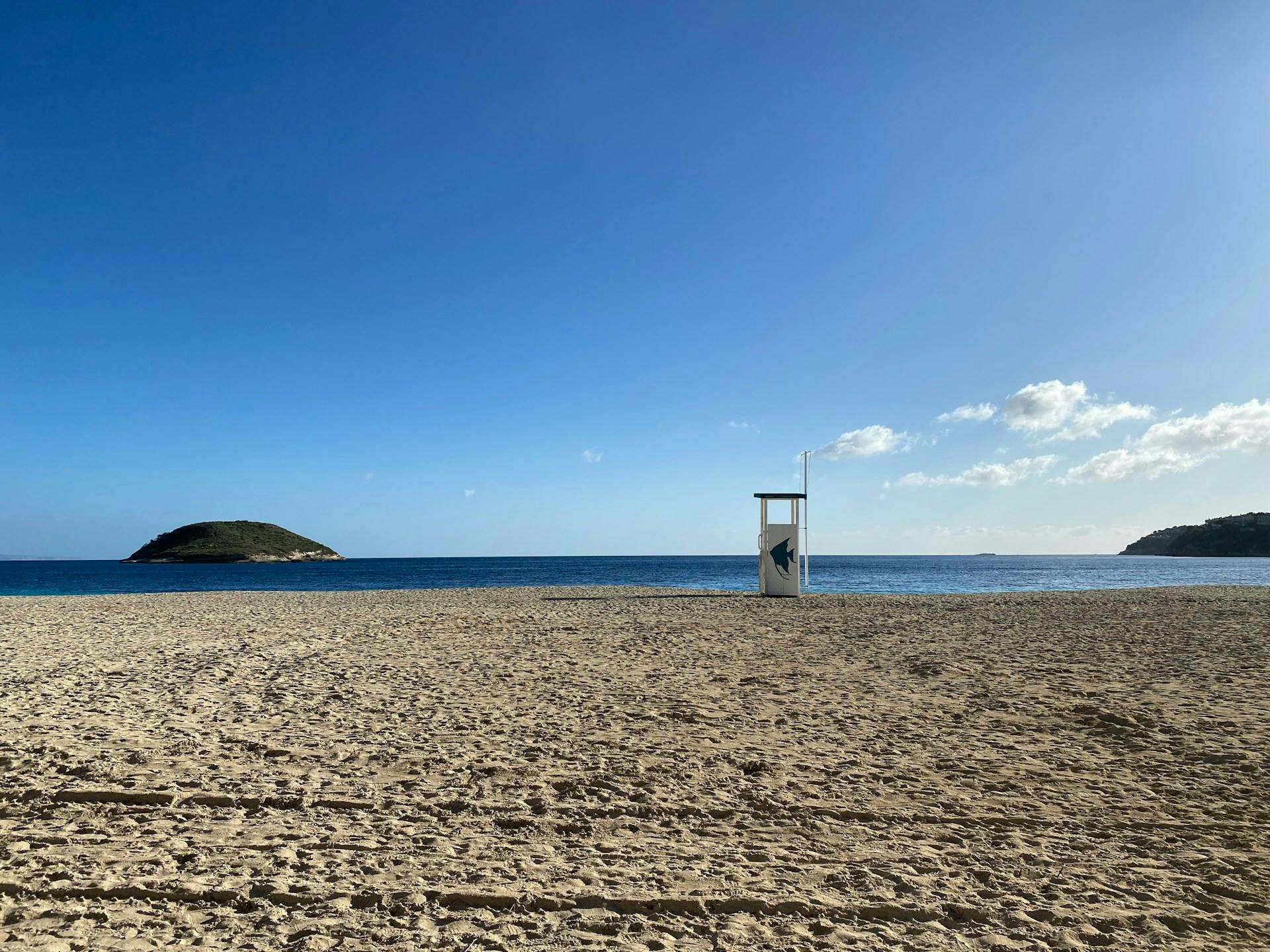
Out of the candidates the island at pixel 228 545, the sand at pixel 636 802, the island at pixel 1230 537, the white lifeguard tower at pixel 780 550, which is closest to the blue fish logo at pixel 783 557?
the white lifeguard tower at pixel 780 550

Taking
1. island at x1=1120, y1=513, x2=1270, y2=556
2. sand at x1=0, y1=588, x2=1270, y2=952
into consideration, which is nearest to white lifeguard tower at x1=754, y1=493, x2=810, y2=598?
sand at x1=0, y1=588, x2=1270, y2=952

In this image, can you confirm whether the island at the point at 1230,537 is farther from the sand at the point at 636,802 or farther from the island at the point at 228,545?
the island at the point at 228,545

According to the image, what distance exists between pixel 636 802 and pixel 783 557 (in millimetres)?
18043

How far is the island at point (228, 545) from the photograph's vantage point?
108m

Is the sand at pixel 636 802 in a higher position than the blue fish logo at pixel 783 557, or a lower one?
lower

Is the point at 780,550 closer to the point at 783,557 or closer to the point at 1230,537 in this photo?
the point at 783,557

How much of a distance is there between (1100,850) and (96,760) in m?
6.91

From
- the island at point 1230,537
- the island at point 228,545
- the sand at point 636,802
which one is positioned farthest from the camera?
the island at point 1230,537

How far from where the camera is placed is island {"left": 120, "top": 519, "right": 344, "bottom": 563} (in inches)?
4254

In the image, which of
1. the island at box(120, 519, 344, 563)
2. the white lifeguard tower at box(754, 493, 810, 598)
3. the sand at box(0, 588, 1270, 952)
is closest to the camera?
the sand at box(0, 588, 1270, 952)

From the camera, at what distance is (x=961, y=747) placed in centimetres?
589

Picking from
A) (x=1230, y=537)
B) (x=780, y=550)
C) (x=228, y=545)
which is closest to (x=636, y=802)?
(x=780, y=550)

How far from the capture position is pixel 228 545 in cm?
11112

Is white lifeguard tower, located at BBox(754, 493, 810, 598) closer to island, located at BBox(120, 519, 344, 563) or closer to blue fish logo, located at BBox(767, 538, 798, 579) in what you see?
blue fish logo, located at BBox(767, 538, 798, 579)
